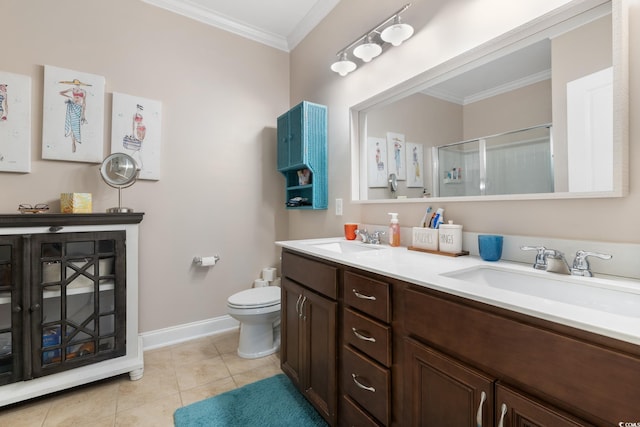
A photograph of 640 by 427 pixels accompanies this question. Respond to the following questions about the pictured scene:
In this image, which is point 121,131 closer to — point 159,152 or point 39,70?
point 159,152

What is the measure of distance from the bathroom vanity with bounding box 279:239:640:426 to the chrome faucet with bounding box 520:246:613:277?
0.06 meters

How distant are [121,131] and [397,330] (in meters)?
2.30

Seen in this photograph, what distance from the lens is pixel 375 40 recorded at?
1800 mm

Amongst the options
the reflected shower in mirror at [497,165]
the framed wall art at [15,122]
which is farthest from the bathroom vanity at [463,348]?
the framed wall art at [15,122]

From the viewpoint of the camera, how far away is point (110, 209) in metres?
1.89

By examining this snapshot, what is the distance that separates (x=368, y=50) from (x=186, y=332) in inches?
99.9

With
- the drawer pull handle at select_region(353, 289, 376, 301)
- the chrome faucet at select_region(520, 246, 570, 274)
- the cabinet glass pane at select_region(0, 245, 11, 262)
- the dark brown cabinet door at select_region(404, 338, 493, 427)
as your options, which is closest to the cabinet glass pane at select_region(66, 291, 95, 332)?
the cabinet glass pane at select_region(0, 245, 11, 262)

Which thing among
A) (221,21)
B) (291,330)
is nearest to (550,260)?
(291,330)

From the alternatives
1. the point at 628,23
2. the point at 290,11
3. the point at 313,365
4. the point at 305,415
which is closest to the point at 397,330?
the point at 313,365

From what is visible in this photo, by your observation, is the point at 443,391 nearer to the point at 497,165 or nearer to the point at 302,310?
the point at 302,310

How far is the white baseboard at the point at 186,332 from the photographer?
2.19 m

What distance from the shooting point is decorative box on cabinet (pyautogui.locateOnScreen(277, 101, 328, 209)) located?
7.20ft

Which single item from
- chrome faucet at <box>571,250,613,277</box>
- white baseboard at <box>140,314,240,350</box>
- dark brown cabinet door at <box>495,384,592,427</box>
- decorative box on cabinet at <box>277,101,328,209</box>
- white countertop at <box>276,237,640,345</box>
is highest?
decorative box on cabinet at <box>277,101,328,209</box>

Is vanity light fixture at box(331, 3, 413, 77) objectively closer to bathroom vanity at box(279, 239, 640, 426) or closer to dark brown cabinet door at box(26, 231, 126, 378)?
bathroom vanity at box(279, 239, 640, 426)
